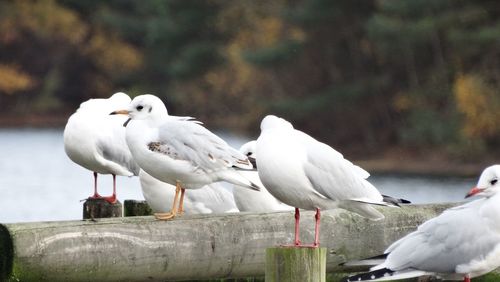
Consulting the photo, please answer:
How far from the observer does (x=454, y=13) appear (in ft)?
107

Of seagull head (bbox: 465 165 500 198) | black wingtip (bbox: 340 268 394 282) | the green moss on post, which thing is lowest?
black wingtip (bbox: 340 268 394 282)

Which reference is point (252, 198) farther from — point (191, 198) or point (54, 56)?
point (54, 56)

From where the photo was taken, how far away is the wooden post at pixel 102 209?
23.6 feet

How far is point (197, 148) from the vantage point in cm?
630

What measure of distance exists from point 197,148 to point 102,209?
3.58ft

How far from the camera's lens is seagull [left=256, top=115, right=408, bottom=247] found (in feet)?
18.2

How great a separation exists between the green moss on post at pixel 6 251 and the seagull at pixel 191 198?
9.16 ft

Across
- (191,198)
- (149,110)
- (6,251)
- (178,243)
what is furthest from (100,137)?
(6,251)

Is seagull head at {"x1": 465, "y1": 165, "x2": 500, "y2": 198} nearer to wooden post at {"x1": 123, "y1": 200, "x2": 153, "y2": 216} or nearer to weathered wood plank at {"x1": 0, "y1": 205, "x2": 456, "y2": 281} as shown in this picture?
weathered wood plank at {"x1": 0, "y1": 205, "x2": 456, "y2": 281}

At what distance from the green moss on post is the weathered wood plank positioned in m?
0.02

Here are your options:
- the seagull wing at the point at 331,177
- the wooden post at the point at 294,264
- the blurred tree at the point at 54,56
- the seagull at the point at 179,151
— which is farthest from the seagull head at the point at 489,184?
the blurred tree at the point at 54,56

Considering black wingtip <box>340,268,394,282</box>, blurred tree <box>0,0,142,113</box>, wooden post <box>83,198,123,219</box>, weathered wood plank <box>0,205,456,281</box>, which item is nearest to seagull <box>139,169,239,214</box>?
wooden post <box>83,198,123,219</box>

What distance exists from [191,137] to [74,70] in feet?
151

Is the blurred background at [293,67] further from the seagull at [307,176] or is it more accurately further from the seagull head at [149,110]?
the seagull at [307,176]
